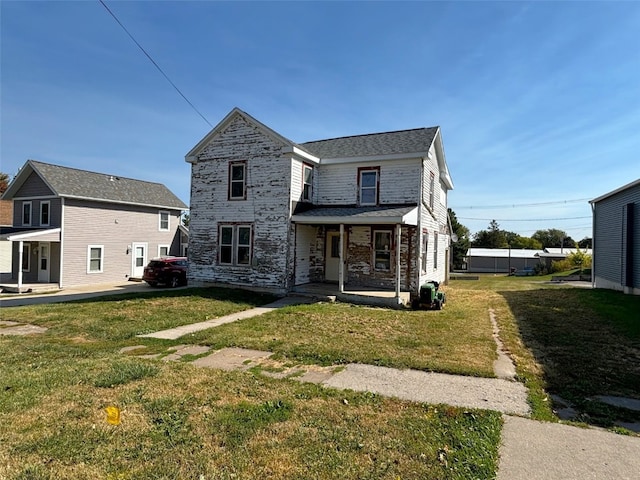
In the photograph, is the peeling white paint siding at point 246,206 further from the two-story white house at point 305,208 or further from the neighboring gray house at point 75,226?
the neighboring gray house at point 75,226

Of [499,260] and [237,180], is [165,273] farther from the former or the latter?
[499,260]

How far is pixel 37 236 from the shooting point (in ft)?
66.4

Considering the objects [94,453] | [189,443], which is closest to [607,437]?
[189,443]

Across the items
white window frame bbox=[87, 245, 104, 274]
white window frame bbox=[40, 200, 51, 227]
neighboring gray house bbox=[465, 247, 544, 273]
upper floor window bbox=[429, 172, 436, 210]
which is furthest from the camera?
neighboring gray house bbox=[465, 247, 544, 273]

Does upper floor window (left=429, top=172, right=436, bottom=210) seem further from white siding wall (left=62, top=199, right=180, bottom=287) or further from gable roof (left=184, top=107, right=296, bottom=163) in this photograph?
white siding wall (left=62, top=199, right=180, bottom=287)

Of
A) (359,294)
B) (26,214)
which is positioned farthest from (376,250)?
(26,214)

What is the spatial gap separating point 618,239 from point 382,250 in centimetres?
1072

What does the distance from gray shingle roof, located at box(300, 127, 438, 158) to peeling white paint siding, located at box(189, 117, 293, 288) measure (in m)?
2.55

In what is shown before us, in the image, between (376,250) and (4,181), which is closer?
(376,250)

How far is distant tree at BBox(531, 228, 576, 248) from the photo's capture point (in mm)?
88562

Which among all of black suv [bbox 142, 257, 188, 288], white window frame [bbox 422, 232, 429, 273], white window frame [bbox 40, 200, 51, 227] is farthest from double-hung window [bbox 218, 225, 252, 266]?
white window frame [bbox 40, 200, 51, 227]

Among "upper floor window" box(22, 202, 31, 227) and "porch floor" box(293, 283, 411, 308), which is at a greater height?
"upper floor window" box(22, 202, 31, 227)

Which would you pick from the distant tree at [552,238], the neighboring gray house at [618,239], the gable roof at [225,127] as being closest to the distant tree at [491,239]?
the distant tree at [552,238]

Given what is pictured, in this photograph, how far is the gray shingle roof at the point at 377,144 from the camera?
1541 cm
